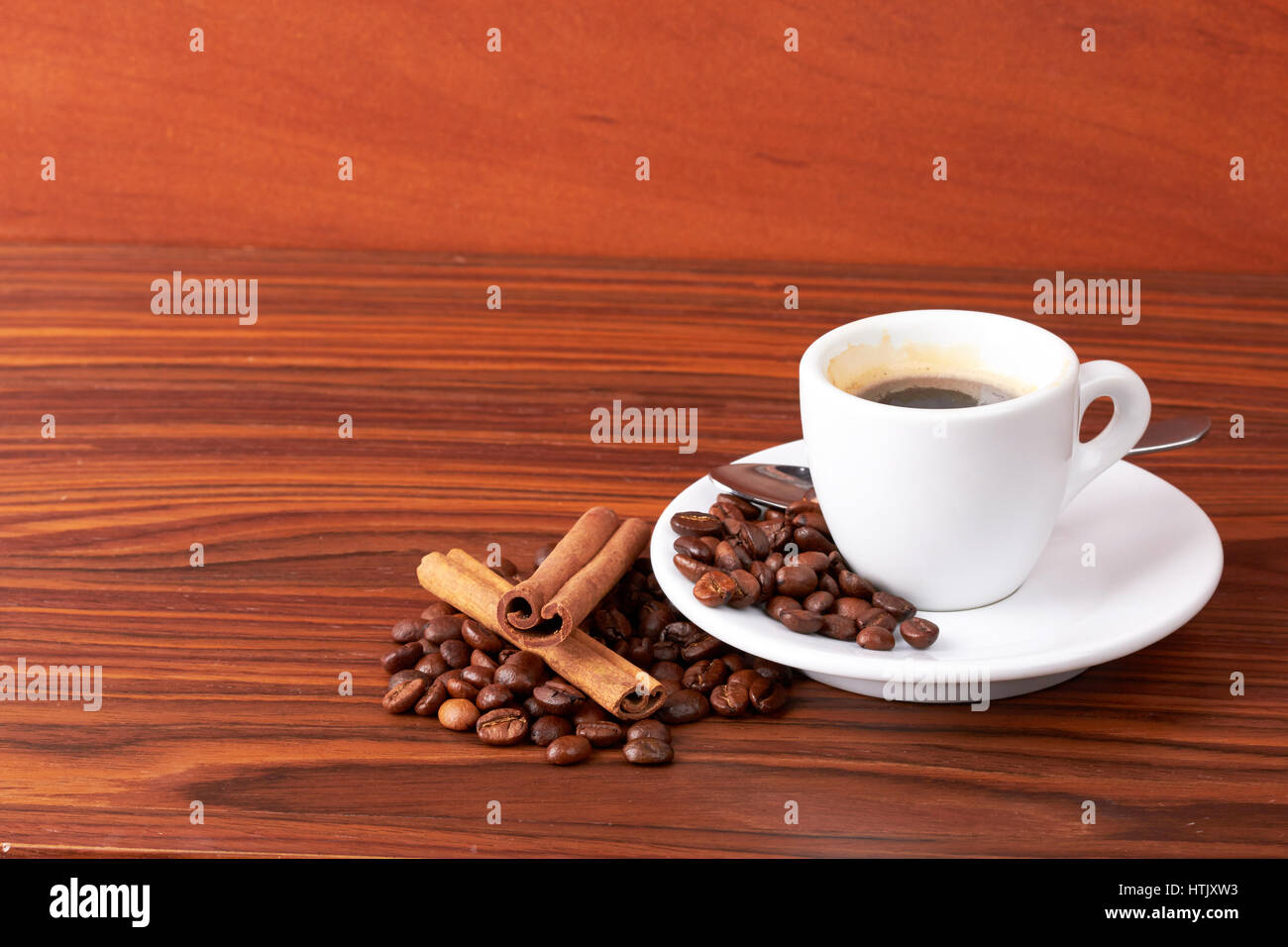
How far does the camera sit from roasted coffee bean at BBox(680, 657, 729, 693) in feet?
3.22

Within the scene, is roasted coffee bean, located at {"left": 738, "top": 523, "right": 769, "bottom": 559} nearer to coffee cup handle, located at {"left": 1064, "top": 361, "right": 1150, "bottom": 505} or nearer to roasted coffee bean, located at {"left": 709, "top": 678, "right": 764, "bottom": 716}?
roasted coffee bean, located at {"left": 709, "top": 678, "right": 764, "bottom": 716}

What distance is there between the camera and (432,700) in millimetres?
977

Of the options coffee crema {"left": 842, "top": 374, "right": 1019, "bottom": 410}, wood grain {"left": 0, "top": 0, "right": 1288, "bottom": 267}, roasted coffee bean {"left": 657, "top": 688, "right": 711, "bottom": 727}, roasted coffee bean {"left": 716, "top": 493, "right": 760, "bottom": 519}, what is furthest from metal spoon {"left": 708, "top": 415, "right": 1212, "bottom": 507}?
wood grain {"left": 0, "top": 0, "right": 1288, "bottom": 267}

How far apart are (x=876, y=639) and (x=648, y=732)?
17cm

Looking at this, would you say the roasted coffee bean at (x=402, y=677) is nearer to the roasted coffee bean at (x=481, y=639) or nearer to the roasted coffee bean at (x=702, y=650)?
the roasted coffee bean at (x=481, y=639)

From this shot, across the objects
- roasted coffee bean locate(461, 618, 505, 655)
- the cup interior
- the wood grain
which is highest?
the wood grain

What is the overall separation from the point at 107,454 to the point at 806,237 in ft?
3.39

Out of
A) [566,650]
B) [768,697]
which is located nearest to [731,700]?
[768,697]

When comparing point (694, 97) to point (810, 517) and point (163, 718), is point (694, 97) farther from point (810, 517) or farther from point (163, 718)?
point (163, 718)

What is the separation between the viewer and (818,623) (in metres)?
0.95

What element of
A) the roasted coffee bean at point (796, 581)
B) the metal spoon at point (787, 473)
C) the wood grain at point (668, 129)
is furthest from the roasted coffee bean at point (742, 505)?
the wood grain at point (668, 129)

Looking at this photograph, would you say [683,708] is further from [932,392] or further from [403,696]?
[932,392]

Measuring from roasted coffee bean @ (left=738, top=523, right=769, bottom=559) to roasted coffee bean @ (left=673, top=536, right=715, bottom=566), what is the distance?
3 cm
